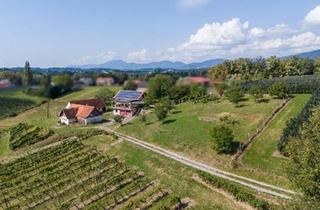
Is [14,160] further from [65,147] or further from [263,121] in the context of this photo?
[263,121]

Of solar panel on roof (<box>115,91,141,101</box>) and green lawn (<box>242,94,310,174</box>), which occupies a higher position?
solar panel on roof (<box>115,91,141,101</box>)

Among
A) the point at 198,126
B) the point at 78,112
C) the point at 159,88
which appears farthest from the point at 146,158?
the point at 159,88

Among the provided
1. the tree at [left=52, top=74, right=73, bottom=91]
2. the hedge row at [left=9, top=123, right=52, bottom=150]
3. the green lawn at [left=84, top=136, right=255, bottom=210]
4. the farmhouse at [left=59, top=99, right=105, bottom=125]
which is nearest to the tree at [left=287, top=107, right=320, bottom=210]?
the green lawn at [left=84, top=136, right=255, bottom=210]

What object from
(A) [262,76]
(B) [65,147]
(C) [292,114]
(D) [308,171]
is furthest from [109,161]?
(A) [262,76]

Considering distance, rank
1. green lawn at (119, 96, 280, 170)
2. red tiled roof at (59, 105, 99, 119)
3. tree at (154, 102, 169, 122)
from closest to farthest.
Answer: green lawn at (119, 96, 280, 170)
tree at (154, 102, 169, 122)
red tiled roof at (59, 105, 99, 119)

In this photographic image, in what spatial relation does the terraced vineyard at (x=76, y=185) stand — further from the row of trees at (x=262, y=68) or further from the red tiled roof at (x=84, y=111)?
the row of trees at (x=262, y=68)

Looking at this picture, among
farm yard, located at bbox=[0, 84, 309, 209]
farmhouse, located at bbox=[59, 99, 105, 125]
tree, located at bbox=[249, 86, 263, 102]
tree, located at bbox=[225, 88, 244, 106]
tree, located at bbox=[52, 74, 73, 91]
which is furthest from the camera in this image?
farmhouse, located at bbox=[59, 99, 105, 125]

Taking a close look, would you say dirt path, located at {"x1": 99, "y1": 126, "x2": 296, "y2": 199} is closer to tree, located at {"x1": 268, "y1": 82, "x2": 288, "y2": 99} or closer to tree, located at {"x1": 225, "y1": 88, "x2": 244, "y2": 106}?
tree, located at {"x1": 225, "y1": 88, "x2": 244, "y2": 106}
